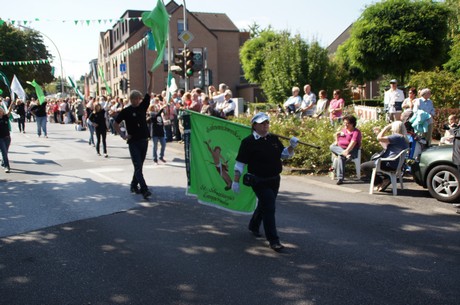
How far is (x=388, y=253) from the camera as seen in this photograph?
523cm

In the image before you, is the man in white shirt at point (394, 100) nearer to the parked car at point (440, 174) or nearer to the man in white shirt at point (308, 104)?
the man in white shirt at point (308, 104)

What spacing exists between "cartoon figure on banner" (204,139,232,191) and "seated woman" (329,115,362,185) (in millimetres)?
3598

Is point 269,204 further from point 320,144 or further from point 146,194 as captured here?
point 320,144

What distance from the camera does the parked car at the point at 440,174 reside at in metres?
7.54

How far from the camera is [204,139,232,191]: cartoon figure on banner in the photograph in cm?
652

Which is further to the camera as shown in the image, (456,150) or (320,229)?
(456,150)

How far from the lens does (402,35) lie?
27000mm

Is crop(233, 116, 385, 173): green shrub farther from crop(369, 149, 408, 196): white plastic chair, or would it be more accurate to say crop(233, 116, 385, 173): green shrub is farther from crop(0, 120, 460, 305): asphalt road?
crop(369, 149, 408, 196): white plastic chair

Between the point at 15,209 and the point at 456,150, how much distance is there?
7.43 meters

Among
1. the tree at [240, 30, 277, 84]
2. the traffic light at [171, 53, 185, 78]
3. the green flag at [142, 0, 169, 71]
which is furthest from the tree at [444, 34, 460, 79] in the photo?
the tree at [240, 30, 277, 84]

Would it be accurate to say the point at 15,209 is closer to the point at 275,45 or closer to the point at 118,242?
the point at 118,242

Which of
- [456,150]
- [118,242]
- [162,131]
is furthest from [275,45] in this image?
[118,242]

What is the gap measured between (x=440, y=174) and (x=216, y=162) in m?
4.00

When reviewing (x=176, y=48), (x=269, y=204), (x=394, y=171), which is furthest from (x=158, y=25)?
(x=176, y=48)
